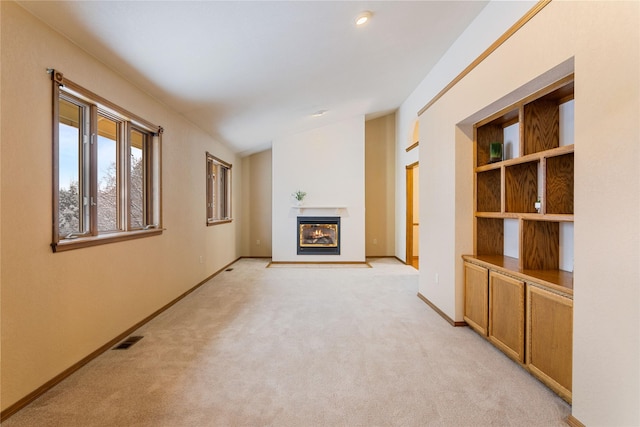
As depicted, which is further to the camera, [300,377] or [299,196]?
[299,196]

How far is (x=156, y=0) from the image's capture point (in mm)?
1895

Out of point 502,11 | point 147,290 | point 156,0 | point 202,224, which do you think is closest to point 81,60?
point 156,0

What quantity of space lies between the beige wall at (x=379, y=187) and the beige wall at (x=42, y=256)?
5.37m

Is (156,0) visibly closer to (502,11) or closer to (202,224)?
(502,11)

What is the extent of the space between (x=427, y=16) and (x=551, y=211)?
2.14 meters

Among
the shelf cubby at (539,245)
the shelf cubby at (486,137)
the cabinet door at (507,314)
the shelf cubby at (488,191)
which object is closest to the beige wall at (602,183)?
the cabinet door at (507,314)

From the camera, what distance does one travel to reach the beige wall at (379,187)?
7.54 metres

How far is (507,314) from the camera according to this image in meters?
2.38

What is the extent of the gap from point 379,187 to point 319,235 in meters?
2.06

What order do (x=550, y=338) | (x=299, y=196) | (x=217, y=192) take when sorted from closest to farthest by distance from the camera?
(x=550, y=338) < (x=217, y=192) < (x=299, y=196)

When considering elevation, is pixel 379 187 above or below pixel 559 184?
above

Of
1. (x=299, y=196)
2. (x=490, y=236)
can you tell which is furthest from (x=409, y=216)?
(x=490, y=236)

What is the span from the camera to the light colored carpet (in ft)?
5.63

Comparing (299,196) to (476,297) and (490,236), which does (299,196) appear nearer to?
(490,236)
